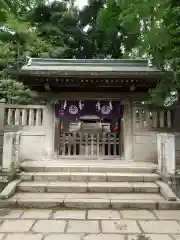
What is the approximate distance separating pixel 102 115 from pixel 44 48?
945 centimetres

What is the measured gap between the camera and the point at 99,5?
1969 centimetres

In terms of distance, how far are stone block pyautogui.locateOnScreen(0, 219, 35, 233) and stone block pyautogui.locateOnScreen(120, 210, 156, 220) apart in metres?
1.92

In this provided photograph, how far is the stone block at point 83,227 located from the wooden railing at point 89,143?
455 cm

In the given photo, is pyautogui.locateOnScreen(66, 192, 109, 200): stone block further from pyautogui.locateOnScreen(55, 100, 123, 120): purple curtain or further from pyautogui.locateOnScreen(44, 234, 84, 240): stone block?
pyautogui.locateOnScreen(55, 100, 123, 120): purple curtain

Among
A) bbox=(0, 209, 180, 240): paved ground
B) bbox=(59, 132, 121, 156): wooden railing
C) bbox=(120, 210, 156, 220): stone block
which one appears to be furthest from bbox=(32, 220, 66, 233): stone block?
bbox=(59, 132, 121, 156): wooden railing

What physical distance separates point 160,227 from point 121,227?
727mm

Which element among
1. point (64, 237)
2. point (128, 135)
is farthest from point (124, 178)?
point (64, 237)

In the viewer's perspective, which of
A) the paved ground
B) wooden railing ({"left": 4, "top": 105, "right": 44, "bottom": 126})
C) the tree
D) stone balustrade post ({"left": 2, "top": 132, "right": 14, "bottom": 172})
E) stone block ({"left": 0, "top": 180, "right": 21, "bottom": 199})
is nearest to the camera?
the tree

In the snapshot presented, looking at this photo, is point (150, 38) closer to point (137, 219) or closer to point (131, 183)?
point (137, 219)

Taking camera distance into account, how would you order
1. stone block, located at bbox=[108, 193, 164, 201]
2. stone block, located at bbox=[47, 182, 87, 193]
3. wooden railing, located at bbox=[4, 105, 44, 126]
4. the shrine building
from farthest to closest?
1. wooden railing, located at bbox=[4, 105, 44, 126]
2. the shrine building
3. stone block, located at bbox=[47, 182, 87, 193]
4. stone block, located at bbox=[108, 193, 164, 201]

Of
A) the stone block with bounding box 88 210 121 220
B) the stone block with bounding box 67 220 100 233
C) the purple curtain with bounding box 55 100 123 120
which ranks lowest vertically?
the stone block with bounding box 67 220 100 233

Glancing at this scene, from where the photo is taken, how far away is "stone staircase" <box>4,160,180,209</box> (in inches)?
191

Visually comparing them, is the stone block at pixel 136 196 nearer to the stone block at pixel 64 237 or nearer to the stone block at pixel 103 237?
the stone block at pixel 103 237

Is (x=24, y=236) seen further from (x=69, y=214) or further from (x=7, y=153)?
(x=7, y=153)
